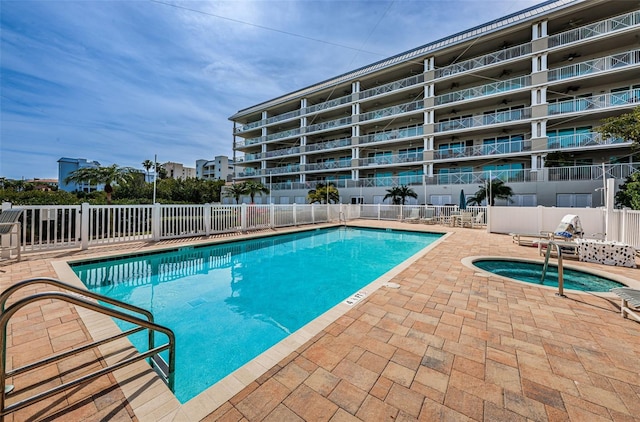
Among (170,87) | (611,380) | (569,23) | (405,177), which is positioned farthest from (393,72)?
(611,380)

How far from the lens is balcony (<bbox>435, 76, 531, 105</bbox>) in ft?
60.9

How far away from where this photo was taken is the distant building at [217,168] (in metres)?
72.7

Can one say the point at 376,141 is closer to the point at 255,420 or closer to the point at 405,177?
the point at 405,177

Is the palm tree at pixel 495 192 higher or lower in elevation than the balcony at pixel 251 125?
lower

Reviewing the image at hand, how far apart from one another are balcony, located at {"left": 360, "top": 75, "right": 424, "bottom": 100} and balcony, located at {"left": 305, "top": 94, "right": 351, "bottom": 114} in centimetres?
195

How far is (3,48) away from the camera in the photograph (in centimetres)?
799

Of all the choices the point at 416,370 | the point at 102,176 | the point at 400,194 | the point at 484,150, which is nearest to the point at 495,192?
the point at 484,150

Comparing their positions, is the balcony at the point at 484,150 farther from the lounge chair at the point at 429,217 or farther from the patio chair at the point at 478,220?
the patio chair at the point at 478,220

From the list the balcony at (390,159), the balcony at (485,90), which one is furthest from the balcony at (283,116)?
the balcony at (485,90)

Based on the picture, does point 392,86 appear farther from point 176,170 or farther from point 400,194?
point 176,170

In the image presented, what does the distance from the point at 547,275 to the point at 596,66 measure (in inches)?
788

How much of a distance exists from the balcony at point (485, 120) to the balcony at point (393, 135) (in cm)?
165

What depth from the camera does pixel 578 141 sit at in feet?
54.1

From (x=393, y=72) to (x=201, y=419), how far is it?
28.3m
